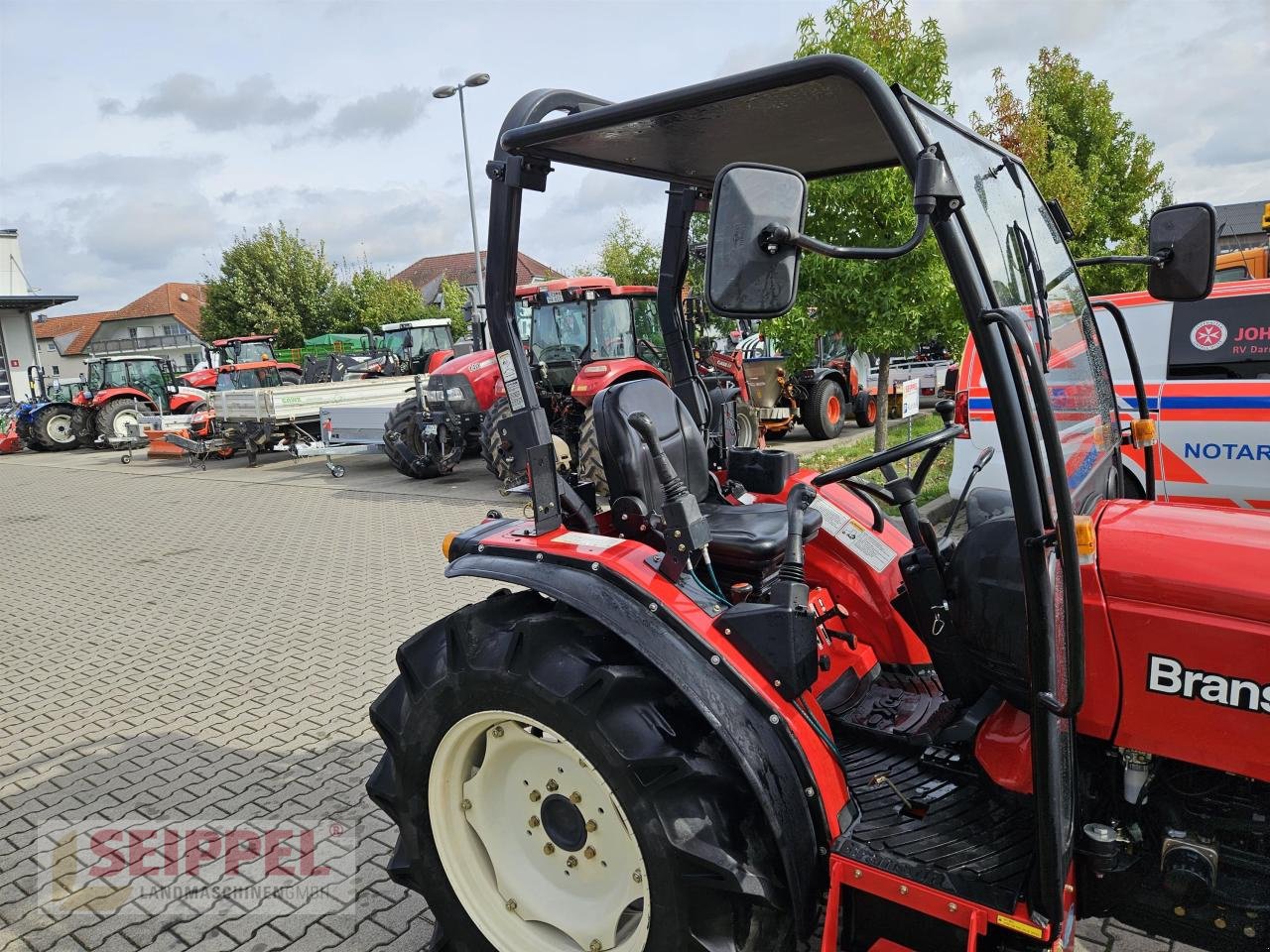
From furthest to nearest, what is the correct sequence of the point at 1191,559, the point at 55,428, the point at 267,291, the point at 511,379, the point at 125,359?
the point at 267,291, the point at 125,359, the point at 55,428, the point at 511,379, the point at 1191,559

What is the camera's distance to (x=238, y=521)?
940 cm

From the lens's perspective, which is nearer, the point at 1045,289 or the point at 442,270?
the point at 1045,289

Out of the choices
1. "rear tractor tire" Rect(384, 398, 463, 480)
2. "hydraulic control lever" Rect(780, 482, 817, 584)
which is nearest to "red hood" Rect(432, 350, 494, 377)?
"rear tractor tire" Rect(384, 398, 463, 480)

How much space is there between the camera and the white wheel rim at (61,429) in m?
19.9

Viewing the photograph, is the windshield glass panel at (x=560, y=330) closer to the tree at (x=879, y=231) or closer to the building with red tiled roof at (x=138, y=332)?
the tree at (x=879, y=231)

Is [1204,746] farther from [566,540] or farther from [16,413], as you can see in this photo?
[16,413]

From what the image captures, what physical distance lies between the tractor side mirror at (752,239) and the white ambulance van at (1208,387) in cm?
358

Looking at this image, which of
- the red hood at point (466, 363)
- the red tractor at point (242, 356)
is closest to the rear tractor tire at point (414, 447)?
the red hood at point (466, 363)

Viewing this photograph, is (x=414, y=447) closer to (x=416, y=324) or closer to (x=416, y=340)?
(x=416, y=324)

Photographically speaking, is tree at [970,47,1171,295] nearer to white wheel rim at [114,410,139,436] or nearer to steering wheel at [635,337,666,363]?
steering wheel at [635,337,666,363]

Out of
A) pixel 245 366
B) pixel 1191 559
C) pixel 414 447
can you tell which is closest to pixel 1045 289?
pixel 1191 559

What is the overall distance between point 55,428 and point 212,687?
19154 millimetres

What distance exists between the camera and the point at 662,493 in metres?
2.61

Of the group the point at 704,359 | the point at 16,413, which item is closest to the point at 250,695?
the point at 704,359
